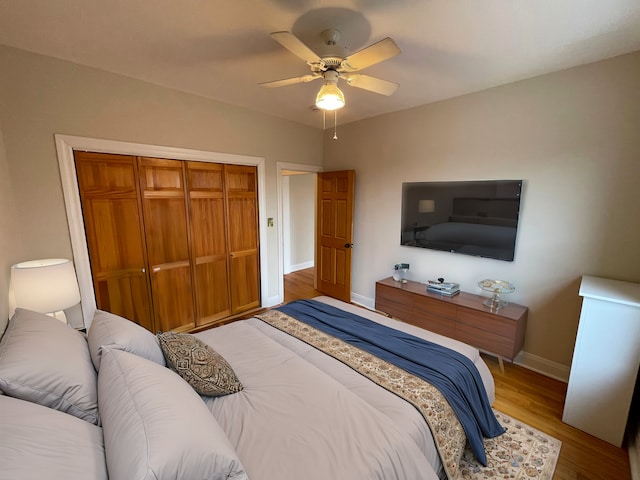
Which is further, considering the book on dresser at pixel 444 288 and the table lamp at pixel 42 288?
the book on dresser at pixel 444 288

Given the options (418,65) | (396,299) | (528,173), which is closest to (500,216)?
(528,173)

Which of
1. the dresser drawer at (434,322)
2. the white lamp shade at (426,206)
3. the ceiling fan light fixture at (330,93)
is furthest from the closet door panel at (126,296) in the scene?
the white lamp shade at (426,206)

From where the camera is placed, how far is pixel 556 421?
6.40ft

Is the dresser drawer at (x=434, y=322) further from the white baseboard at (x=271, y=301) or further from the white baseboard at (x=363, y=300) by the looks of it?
the white baseboard at (x=271, y=301)

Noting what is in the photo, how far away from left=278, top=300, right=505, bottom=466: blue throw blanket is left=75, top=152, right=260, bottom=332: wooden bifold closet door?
1.81 meters

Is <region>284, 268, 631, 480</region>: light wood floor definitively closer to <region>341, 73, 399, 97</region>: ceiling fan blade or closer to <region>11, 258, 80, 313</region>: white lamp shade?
<region>341, 73, 399, 97</region>: ceiling fan blade

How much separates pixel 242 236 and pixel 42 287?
1.98 metres

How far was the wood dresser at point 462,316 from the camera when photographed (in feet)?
7.84

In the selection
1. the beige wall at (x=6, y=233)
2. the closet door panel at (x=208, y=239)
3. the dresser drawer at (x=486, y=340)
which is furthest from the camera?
the closet door panel at (x=208, y=239)

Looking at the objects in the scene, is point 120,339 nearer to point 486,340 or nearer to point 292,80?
point 292,80

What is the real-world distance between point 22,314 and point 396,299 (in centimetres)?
300

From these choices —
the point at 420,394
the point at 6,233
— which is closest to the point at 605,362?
the point at 420,394

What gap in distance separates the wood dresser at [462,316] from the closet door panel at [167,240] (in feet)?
7.70

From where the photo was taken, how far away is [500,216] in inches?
102
